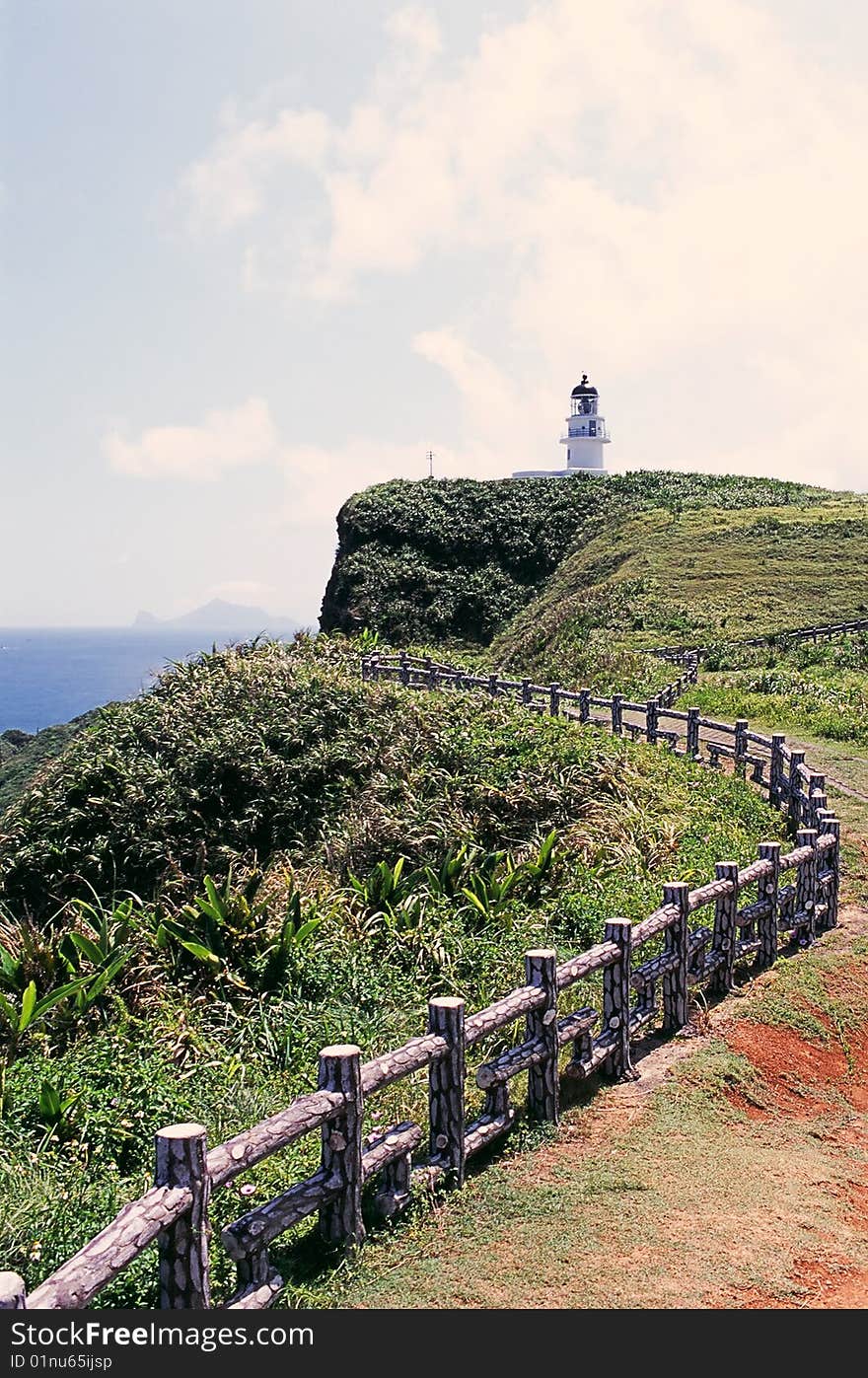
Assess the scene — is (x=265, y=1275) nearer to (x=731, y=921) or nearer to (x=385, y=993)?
(x=385, y=993)

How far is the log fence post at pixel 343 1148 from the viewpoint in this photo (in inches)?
205

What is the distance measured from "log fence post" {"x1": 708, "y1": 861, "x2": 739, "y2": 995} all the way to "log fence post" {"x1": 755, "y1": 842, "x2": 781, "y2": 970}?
618 mm

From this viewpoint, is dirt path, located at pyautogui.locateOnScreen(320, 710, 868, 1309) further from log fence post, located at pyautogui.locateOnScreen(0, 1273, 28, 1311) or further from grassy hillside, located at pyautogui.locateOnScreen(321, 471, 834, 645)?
grassy hillside, located at pyautogui.locateOnScreen(321, 471, 834, 645)

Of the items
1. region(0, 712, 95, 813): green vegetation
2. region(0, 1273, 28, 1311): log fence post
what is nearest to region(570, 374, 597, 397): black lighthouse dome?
region(0, 712, 95, 813): green vegetation

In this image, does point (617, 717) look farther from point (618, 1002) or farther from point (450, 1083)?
point (450, 1083)

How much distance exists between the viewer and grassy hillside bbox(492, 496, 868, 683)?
3294 centimetres

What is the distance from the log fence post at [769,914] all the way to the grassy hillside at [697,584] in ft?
66.0

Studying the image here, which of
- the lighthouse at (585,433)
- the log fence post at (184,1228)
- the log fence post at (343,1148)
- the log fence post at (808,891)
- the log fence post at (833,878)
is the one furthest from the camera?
the lighthouse at (585,433)

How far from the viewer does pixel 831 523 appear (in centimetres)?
4162

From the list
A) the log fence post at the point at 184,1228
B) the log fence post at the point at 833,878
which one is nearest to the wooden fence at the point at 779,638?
the log fence post at the point at 833,878

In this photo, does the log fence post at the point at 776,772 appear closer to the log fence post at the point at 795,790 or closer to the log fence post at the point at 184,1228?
the log fence post at the point at 795,790

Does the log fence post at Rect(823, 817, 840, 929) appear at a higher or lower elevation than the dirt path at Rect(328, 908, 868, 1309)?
higher

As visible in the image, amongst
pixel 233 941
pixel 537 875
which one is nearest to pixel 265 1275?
pixel 233 941

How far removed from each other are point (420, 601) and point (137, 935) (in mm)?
40275
